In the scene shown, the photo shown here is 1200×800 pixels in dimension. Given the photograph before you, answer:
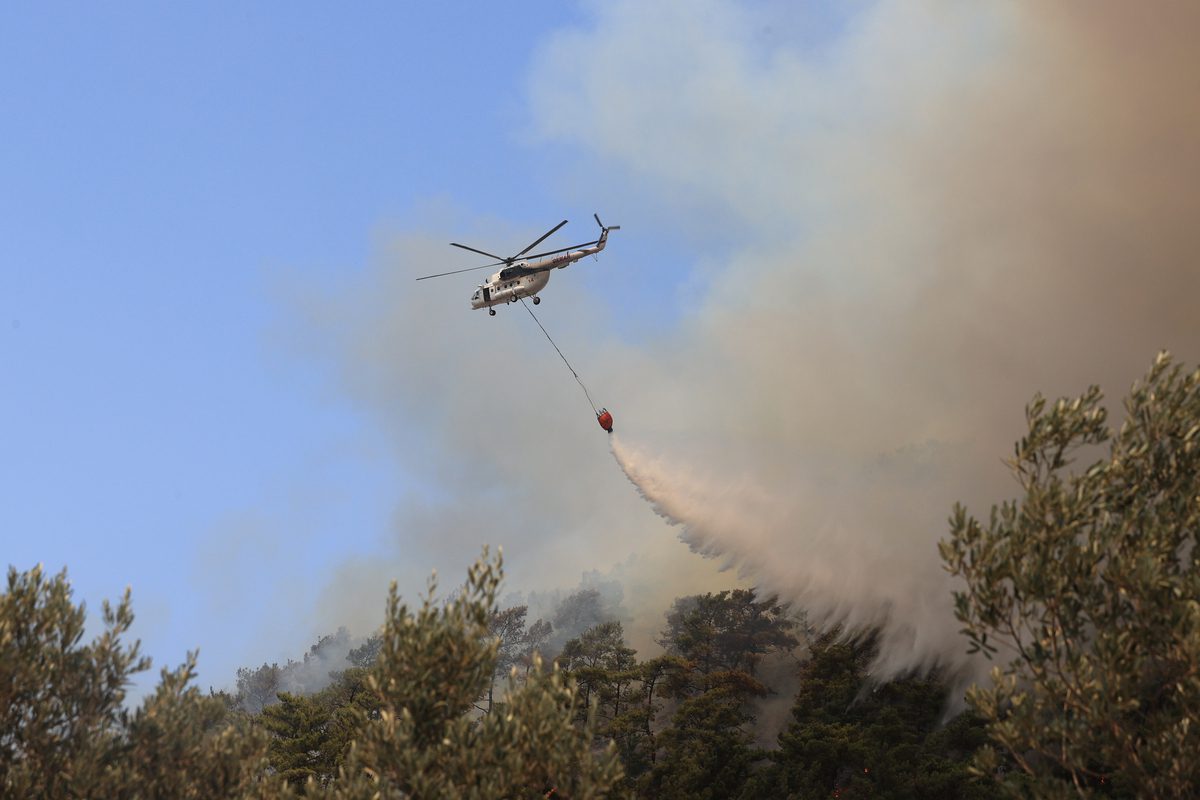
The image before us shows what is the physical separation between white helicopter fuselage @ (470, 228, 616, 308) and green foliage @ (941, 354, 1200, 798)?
60.7 metres

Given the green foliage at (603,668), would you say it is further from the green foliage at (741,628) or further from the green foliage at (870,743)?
the green foliage at (870,743)

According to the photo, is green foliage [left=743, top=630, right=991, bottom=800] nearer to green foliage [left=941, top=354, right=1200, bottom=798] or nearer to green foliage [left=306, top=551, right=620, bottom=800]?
green foliage [left=941, top=354, right=1200, bottom=798]

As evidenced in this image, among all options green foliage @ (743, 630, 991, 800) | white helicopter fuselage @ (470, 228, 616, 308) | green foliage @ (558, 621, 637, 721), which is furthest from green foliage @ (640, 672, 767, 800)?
white helicopter fuselage @ (470, 228, 616, 308)

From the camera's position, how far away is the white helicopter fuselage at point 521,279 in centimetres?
9338

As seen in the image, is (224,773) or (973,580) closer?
(973,580)

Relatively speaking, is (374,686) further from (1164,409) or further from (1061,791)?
(1164,409)

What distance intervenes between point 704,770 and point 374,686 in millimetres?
64717

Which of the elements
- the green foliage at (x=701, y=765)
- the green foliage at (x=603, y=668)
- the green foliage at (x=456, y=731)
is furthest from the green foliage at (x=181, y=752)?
the green foliage at (x=701, y=765)

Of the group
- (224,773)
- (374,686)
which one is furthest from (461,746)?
(224,773)

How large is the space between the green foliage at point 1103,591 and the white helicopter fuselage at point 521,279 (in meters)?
60.7

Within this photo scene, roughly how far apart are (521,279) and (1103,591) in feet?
223

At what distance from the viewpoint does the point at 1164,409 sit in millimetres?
34719

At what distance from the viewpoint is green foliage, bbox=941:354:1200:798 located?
31891 millimetres

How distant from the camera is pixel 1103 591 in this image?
110ft
